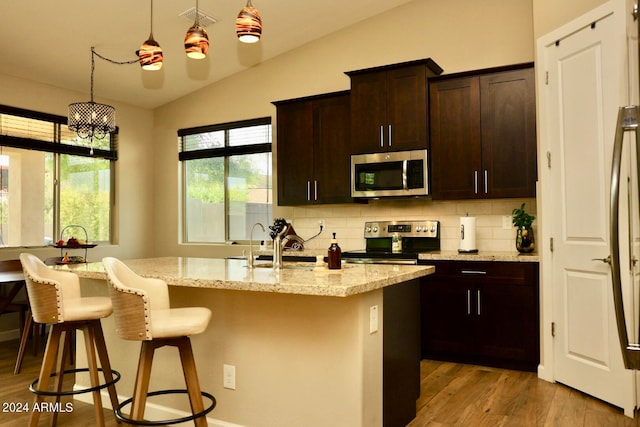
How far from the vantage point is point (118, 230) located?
638 cm

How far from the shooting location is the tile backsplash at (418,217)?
4.66m

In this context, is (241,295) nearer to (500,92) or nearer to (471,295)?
(471,295)

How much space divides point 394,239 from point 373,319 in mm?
2634

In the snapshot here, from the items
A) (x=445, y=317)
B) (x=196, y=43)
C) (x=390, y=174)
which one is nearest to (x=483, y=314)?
(x=445, y=317)

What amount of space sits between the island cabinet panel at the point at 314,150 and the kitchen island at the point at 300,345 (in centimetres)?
227

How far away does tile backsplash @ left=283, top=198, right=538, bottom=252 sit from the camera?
4.66 meters

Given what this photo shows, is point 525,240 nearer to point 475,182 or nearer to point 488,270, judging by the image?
point 488,270

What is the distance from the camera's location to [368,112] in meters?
4.87

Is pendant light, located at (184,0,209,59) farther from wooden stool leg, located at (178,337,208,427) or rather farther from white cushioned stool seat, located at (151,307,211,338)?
wooden stool leg, located at (178,337,208,427)

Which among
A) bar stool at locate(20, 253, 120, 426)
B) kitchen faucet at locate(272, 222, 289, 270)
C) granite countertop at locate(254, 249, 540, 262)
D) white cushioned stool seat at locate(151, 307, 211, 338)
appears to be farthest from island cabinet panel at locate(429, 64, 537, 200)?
bar stool at locate(20, 253, 120, 426)

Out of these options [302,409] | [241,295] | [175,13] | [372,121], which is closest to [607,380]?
[302,409]

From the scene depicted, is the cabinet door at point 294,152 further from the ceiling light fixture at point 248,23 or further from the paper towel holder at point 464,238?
the ceiling light fixture at point 248,23

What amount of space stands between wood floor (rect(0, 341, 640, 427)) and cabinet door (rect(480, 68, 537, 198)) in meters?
1.53

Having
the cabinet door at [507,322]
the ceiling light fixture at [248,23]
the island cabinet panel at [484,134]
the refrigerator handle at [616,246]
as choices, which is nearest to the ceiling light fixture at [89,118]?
the ceiling light fixture at [248,23]
